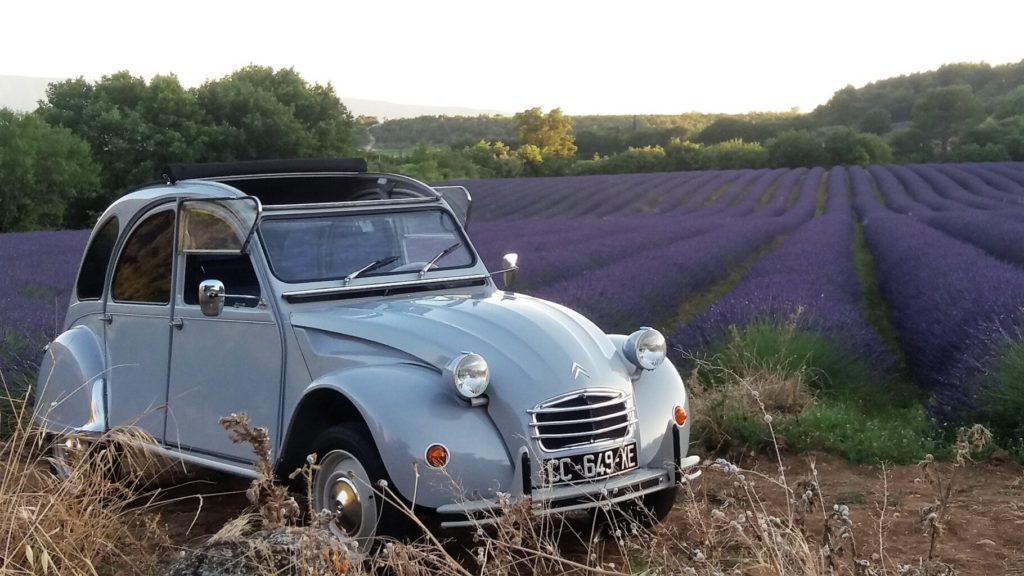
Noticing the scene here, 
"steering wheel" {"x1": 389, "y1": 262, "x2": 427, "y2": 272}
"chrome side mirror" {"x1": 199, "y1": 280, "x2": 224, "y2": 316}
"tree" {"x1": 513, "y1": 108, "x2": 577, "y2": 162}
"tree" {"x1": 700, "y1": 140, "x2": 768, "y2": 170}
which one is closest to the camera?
"chrome side mirror" {"x1": 199, "y1": 280, "x2": 224, "y2": 316}

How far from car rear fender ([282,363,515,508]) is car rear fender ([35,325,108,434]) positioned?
1.89 meters

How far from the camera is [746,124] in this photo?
85688 millimetres

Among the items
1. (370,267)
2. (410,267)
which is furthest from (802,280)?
(370,267)

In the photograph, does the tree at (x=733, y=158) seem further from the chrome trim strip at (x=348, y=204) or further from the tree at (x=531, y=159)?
the chrome trim strip at (x=348, y=204)

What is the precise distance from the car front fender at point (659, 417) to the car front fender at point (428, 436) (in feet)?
2.11

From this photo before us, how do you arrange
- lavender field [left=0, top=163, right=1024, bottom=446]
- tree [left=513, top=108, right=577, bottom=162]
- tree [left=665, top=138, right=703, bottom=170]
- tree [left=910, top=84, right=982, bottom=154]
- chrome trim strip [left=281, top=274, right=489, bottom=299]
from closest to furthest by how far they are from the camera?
chrome trim strip [left=281, top=274, right=489, bottom=299], lavender field [left=0, top=163, right=1024, bottom=446], tree [left=665, top=138, right=703, bottom=170], tree [left=910, top=84, right=982, bottom=154], tree [left=513, top=108, right=577, bottom=162]

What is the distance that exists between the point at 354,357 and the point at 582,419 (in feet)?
3.07

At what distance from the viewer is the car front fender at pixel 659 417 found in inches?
160

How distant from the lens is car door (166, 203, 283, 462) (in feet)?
14.5

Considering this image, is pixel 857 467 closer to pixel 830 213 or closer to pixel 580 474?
pixel 580 474

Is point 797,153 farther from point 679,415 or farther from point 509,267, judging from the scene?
point 679,415

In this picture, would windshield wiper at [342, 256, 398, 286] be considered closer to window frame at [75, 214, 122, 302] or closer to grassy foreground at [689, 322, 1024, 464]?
window frame at [75, 214, 122, 302]

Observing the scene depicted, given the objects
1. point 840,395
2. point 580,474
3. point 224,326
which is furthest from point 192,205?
point 840,395

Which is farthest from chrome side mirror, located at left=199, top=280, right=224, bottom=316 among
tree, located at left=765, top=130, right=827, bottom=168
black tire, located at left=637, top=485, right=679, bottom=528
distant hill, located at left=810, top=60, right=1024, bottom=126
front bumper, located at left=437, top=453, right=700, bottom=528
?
distant hill, located at left=810, top=60, right=1024, bottom=126
